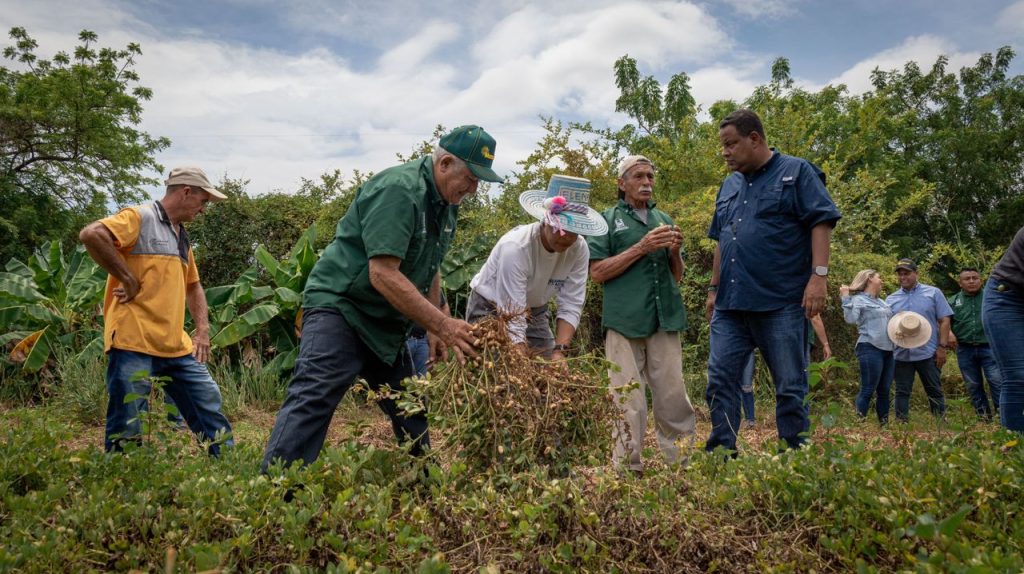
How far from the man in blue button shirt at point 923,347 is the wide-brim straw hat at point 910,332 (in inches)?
11.5

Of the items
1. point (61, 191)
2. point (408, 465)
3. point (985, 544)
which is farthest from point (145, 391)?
point (61, 191)

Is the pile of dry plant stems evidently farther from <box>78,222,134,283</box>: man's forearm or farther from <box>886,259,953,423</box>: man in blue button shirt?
<box>886,259,953,423</box>: man in blue button shirt

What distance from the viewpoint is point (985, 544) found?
81.8 inches

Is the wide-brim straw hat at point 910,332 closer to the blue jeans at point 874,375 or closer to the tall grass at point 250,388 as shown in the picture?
the blue jeans at point 874,375

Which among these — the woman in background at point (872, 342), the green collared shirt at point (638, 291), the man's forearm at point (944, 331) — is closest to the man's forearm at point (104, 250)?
the green collared shirt at point (638, 291)

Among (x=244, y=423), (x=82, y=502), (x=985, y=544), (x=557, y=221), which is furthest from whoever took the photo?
(x=244, y=423)

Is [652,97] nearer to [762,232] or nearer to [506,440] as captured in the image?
[762,232]

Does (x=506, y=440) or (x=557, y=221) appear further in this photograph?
(x=557, y=221)

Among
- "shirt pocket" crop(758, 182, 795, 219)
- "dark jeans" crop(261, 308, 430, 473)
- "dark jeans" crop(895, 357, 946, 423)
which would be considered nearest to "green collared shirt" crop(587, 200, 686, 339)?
"shirt pocket" crop(758, 182, 795, 219)

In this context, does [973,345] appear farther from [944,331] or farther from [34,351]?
[34,351]

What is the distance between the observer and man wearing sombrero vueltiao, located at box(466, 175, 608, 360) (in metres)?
4.30

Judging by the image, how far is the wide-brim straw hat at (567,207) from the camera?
13.9 feet

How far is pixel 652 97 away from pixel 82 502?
105 feet

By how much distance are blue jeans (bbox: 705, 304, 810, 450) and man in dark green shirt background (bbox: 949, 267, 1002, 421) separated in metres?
5.35
